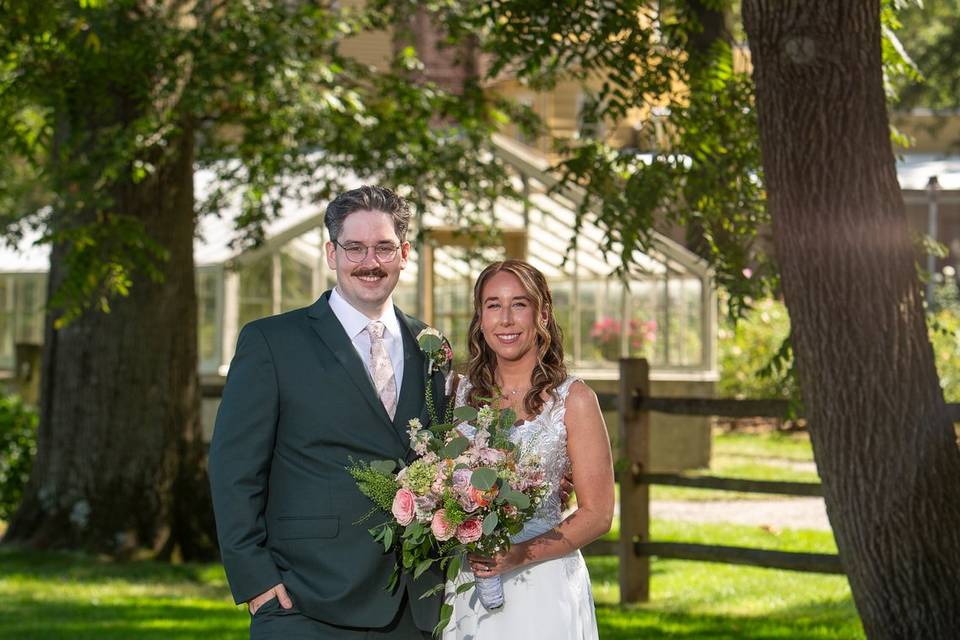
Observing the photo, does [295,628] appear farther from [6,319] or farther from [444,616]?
[6,319]

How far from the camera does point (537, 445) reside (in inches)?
184

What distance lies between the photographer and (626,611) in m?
10.7

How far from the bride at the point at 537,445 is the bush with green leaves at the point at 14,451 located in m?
11.1

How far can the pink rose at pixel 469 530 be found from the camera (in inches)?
167

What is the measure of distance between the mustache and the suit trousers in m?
0.98

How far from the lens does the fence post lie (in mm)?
11023

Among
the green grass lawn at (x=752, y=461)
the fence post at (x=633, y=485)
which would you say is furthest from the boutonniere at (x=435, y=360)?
the green grass lawn at (x=752, y=461)

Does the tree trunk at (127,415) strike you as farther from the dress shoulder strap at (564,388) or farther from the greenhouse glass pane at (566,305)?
the dress shoulder strap at (564,388)

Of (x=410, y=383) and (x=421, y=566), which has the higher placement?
(x=410, y=383)

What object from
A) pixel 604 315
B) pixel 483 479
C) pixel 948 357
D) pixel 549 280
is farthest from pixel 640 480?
pixel 948 357

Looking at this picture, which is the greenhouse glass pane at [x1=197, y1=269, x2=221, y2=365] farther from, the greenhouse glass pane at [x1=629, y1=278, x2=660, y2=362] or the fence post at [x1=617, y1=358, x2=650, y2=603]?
the fence post at [x1=617, y1=358, x2=650, y2=603]

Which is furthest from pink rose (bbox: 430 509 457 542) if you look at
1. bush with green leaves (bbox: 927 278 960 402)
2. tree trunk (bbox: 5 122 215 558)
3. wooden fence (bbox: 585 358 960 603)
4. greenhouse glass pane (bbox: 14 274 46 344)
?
greenhouse glass pane (bbox: 14 274 46 344)

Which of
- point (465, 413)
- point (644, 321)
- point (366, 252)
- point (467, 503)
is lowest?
point (467, 503)

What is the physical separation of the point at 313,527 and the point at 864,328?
2.96 m
